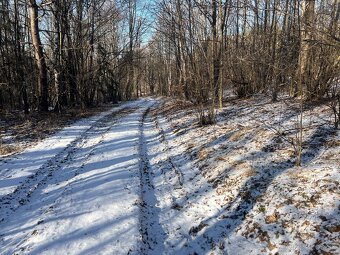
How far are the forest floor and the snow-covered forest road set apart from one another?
0.02 m

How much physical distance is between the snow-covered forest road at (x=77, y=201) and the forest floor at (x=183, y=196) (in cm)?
2

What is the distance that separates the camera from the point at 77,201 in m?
6.00

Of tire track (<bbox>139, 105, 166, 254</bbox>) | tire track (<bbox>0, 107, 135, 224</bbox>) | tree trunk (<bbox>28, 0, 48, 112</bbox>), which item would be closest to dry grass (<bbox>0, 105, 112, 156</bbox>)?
tree trunk (<bbox>28, 0, 48, 112</bbox>)

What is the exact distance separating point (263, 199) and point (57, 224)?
11.3ft

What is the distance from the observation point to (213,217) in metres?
5.46

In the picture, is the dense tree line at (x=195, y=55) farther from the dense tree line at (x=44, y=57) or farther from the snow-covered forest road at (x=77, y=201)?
the snow-covered forest road at (x=77, y=201)

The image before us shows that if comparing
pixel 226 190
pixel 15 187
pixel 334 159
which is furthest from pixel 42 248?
pixel 334 159

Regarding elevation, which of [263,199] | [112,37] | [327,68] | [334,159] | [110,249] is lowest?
[110,249]

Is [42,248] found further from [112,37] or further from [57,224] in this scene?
[112,37]

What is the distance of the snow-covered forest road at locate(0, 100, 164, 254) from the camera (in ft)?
15.3

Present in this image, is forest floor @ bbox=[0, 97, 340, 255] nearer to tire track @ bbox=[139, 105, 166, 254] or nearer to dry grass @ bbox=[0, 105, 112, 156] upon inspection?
tire track @ bbox=[139, 105, 166, 254]

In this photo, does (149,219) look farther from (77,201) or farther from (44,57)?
(44,57)

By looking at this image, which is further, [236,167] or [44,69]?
[44,69]

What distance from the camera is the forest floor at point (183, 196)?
4578mm
